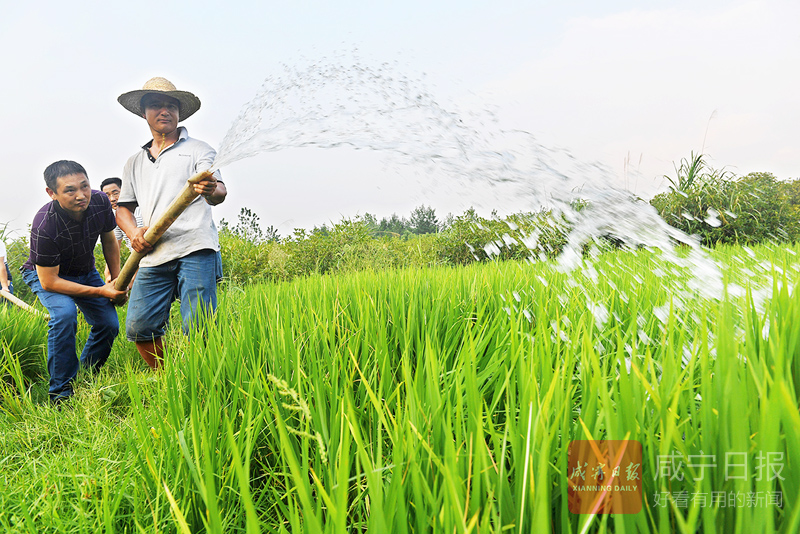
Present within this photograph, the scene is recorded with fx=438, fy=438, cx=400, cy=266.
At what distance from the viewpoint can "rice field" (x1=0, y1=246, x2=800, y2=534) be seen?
0.60 meters

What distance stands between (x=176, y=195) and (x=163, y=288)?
27.0 inches

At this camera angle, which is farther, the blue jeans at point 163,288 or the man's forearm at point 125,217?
the man's forearm at point 125,217

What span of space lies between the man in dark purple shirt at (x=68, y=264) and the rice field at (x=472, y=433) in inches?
48.9

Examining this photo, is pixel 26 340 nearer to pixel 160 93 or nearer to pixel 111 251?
pixel 111 251

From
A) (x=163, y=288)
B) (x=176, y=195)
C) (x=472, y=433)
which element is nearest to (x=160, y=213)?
(x=176, y=195)

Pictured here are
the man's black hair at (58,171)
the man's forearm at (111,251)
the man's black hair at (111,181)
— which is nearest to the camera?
the man's black hair at (58,171)

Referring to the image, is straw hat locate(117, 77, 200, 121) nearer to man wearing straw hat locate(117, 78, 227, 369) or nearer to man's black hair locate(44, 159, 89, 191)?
man wearing straw hat locate(117, 78, 227, 369)

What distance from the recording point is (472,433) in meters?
0.69

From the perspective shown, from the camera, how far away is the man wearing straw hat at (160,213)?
299 cm

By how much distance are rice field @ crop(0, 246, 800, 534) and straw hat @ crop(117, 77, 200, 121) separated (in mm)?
1961

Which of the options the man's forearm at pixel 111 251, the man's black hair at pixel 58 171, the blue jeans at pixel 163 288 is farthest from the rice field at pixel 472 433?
the man's forearm at pixel 111 251

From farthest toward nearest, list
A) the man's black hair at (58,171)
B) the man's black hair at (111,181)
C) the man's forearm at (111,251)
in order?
the man's black hair at (111,181)
the man's forearm at (111,251)
the man's black hair at (58,171)

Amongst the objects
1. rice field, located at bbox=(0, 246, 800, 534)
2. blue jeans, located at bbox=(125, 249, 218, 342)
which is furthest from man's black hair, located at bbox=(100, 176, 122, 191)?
rice field, located at bbox=(0, 246, 800, 534)

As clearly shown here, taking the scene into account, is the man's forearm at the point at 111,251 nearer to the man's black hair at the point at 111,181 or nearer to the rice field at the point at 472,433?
the man's black hair at the point at 111,181
